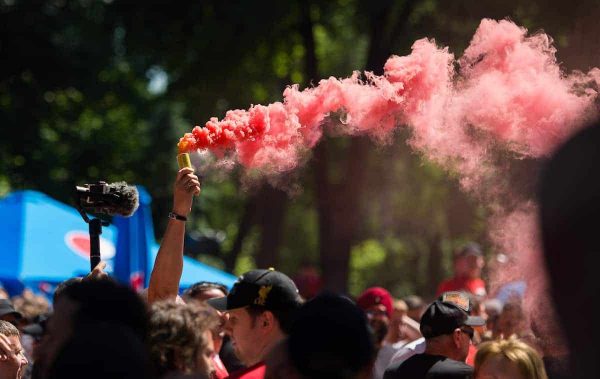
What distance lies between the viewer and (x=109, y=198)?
4.84 m

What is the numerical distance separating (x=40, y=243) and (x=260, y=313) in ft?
25.6

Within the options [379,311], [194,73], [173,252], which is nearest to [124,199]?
[173,252]

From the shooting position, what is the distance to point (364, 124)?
4941 mm

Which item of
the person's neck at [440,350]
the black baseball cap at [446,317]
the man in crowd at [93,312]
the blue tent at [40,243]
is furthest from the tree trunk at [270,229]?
the man in crowd at [93,312]

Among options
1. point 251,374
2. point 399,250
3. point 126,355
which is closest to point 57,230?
point 251,374

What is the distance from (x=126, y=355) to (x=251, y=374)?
4.06ft

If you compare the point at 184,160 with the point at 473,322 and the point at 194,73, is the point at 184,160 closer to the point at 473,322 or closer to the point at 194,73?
the point at 473,322

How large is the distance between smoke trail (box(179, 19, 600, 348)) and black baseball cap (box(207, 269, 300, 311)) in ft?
2.88

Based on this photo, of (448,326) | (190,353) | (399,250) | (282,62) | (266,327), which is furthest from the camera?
(399,250)

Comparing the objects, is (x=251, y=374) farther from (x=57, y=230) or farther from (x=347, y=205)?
(x=347, y=205)

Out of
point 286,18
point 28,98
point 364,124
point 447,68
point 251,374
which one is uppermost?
point 286,18

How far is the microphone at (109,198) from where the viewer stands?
482cm

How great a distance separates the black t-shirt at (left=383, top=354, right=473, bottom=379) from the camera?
491 centimetres

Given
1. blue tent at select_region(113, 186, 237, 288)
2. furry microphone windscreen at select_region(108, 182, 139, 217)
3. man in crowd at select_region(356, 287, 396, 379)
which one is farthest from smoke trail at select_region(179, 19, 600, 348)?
blue tent at select_region(113, 186, 237, 288)
